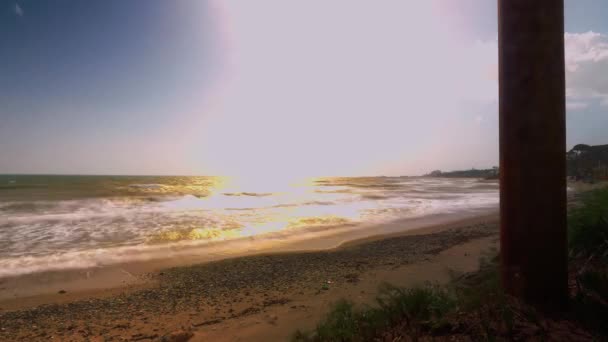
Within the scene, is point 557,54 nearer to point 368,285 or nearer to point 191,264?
point 368,285

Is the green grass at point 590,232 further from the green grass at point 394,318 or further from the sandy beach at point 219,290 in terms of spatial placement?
the sandy beach at point 219,290

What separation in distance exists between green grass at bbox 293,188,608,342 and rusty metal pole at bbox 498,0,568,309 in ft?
0.54

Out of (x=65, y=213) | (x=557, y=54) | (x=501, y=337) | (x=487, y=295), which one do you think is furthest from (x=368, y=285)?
(x=65, y=213)

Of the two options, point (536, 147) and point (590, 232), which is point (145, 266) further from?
point (536, 147)

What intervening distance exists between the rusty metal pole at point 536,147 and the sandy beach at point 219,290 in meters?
2.67

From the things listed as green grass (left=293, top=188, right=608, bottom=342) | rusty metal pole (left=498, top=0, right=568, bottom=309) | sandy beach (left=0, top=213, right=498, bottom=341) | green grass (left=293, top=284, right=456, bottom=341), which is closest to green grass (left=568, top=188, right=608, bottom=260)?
green grass (left=293, top=188, right=608, bottom=342)

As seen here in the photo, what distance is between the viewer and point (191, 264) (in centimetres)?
759

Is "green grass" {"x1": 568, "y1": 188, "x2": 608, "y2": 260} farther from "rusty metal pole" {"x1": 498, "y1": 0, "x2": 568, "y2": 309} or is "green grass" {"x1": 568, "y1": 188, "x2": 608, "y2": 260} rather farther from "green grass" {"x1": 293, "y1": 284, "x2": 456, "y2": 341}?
"rusty metal pole" {"x1": 498, "y1": 0, "x2": 568, "y2": 309}

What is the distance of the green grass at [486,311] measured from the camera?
200 cm

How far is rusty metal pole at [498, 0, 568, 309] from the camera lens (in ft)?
6.25

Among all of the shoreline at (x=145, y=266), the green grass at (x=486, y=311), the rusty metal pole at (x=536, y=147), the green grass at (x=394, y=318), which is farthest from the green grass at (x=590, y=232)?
the shoreline at (x=145, y=266)

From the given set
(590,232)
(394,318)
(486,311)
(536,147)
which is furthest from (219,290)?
(536,147)

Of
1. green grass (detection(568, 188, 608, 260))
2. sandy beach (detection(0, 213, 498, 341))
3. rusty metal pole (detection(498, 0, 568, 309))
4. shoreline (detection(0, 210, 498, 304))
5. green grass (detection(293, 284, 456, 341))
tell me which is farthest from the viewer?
shoreline (detection(0, 210, 498, 304))

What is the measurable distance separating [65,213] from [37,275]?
37.8 feet
